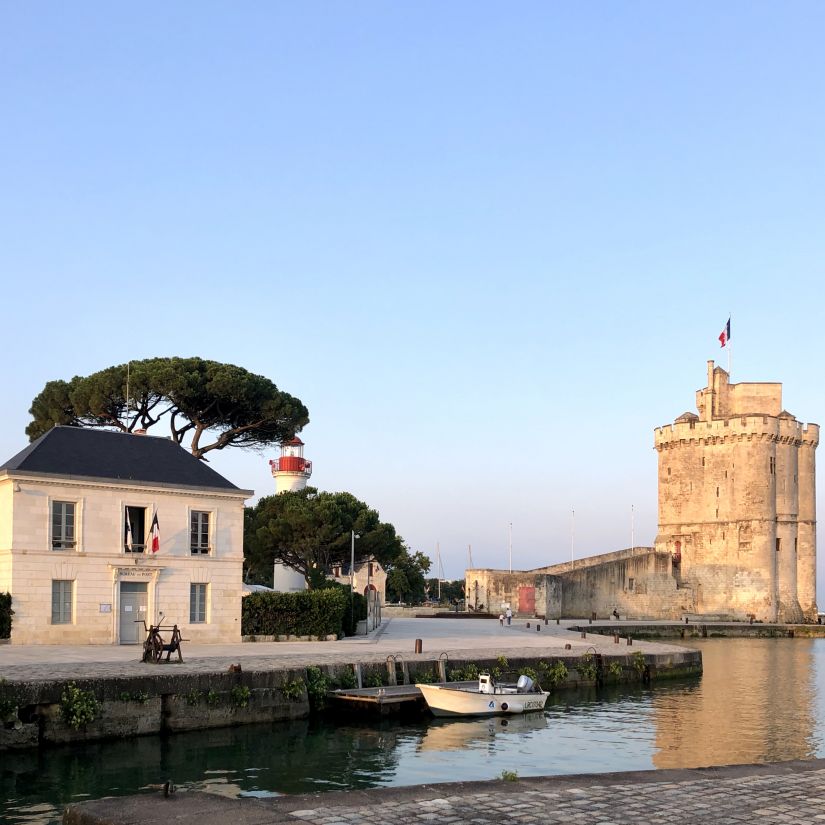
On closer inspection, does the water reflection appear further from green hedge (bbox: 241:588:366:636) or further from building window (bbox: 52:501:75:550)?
building window (bbox: 52:501:75:550)

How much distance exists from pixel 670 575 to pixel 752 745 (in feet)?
166

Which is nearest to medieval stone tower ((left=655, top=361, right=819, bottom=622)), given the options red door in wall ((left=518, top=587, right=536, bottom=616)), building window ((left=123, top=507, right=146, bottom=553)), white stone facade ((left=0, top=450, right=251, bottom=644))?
red door in wall ((left=518, top=587, right=536, bottom=616))

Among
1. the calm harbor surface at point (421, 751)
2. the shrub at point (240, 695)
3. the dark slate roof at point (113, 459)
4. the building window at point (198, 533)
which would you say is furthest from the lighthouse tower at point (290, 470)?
the shrub at point (240, 695)

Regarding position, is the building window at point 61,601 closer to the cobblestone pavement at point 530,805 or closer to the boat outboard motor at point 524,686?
the boat outboard motor at point 524,686

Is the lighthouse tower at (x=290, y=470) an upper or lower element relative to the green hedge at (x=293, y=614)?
upper

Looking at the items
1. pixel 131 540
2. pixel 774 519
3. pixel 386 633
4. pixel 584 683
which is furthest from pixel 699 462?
pixel 131 540

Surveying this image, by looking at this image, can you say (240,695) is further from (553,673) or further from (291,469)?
(291,469)

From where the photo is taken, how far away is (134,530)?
30469 mm

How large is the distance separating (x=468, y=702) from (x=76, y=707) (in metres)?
8.65

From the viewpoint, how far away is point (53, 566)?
28.5 metres

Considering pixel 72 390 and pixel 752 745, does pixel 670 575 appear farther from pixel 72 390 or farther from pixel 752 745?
pixel 752 745

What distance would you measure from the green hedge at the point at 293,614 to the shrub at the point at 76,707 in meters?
14.5

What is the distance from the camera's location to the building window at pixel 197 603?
102 ft

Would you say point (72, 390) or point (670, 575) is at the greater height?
point (72, 390)
